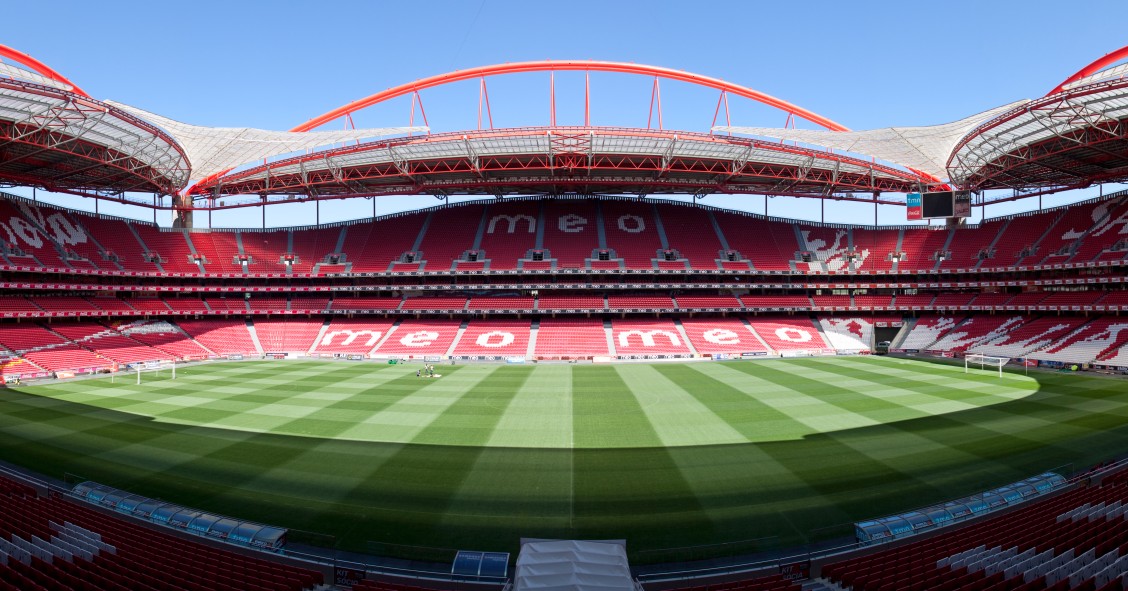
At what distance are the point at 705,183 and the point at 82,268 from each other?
5369 cm

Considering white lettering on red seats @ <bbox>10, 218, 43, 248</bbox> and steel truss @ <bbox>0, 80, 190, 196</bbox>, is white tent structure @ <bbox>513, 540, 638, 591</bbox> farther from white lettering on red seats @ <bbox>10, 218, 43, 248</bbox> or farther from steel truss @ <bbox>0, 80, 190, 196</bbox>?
white lettering on red seats @ <bbox>10, 218, 43, 248</bbox>

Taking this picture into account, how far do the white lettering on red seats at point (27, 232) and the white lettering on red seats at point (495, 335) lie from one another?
36.8 metres

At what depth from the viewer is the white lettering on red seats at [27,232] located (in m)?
40.3

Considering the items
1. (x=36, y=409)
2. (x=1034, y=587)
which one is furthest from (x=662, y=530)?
(x=36, y=409)

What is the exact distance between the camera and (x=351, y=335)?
45.6m

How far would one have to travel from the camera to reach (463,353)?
41281mm

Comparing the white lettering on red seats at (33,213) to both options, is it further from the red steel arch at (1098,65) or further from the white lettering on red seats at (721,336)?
the red steel arch at (1098,65)

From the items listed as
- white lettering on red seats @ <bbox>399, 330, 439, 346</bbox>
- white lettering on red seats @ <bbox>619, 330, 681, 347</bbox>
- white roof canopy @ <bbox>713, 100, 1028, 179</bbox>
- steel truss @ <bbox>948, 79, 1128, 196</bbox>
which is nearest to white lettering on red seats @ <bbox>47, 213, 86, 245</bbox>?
white lettering on red seats @ <bbox>399, 330, 439, 346</bbox>

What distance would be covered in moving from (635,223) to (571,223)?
7.05 meters

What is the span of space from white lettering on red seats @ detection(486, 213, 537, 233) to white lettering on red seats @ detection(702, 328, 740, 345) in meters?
20.8

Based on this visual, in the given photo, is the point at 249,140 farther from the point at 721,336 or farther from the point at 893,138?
the point at 893,138

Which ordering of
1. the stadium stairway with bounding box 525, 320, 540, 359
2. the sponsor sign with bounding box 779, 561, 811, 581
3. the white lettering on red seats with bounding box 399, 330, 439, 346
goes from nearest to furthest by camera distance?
1. the sponsor sign with bounding box 779, 561, 811, 581
2. the stadium stairway with bounding box 525, 320, 540, 359
3. the white lettering on red seats with bounding box 399, 330, 439, 346

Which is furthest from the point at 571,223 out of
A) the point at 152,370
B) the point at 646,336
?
the point at 152,370

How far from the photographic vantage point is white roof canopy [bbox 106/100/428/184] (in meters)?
36.3
